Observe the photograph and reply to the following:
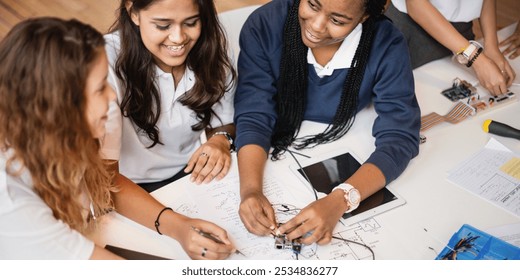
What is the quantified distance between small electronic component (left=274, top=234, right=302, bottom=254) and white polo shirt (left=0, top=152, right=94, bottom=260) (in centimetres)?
43

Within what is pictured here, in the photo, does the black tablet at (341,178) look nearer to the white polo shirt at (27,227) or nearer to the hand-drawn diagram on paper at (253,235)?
the hand-drawn diagram on paper at (253,235)

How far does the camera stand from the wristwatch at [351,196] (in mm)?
1266

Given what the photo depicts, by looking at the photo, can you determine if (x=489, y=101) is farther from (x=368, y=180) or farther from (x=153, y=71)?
(x=153, y=71)

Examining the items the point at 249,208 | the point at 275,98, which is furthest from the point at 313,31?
the point at 249,208

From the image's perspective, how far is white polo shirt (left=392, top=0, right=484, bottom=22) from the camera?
1822 millimetres

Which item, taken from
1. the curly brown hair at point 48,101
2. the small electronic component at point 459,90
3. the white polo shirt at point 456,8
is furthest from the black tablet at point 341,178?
the white polo shirt at point 456,8

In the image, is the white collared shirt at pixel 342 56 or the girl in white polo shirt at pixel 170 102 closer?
the girl in white polo shirt at pixel 170 102

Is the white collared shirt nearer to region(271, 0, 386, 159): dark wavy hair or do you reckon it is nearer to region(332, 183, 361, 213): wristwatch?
region(271, 0, 386, 159): dark wavy hair

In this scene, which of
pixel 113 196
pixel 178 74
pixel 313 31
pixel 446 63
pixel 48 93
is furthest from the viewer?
pixel 446 63

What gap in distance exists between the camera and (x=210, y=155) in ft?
4.63

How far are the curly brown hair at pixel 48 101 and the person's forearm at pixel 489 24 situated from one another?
1.47m

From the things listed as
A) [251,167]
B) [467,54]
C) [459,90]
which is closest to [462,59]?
[467,54]

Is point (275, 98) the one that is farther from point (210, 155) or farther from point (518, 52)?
point (518, 52)
